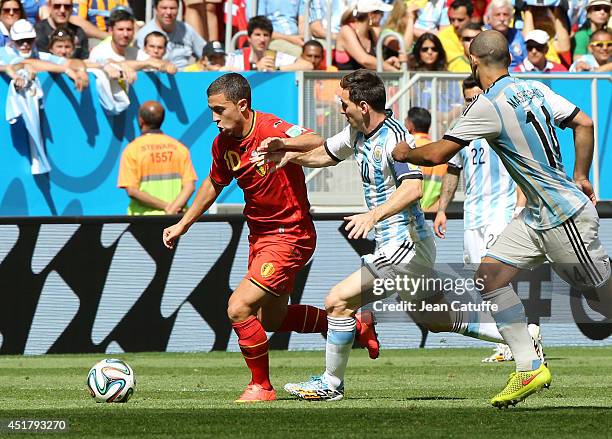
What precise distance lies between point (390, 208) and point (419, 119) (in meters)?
6.40

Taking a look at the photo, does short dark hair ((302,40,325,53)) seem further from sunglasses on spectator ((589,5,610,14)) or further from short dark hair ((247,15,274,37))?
sunglasses on spectator ((589,5,610,14))

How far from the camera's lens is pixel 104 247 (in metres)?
13.9

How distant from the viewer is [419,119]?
14625 mm

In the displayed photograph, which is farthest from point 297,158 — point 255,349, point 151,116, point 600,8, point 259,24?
point 600,8

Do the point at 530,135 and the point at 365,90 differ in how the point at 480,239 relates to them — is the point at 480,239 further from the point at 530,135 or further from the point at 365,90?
the point at 530,135

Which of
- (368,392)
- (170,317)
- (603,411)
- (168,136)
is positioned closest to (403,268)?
(368,392)

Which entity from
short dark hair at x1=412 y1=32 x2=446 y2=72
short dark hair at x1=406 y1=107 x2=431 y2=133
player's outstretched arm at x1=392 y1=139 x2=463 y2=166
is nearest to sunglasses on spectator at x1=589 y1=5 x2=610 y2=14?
short dark hair at x1=412 y1=32 x2=446 y2=72

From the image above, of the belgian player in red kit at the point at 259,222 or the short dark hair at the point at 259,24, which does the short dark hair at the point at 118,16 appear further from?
the belgian player in red kit at the point at 259,222

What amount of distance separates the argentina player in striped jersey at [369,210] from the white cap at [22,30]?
6951 millimetres

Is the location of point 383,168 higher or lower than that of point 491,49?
lower

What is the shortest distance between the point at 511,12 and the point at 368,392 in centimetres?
898

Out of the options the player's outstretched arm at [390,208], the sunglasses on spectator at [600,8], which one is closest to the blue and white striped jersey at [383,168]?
the player's outstretched arm at [390,208]

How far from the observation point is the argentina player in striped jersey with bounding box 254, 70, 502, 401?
8.93 meters

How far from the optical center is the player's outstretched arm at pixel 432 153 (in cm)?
778
